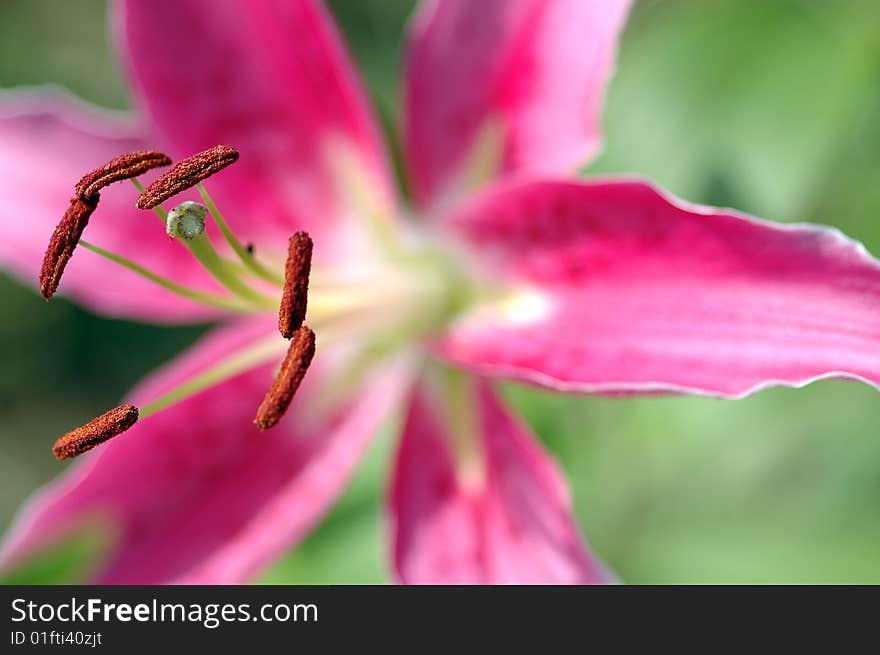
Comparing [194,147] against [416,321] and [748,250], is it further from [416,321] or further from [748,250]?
[748,250]

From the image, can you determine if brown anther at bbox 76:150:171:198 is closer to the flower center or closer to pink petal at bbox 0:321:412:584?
the flower center

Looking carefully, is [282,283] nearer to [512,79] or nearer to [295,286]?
[295,286]

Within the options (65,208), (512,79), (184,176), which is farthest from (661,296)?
(65,208)

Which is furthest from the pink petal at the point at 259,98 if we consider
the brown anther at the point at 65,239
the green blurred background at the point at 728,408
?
the brown anther at the point at 65,239

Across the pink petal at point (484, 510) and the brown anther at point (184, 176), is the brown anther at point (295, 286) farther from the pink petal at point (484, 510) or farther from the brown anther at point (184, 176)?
the pink petal at point (484, 510)
